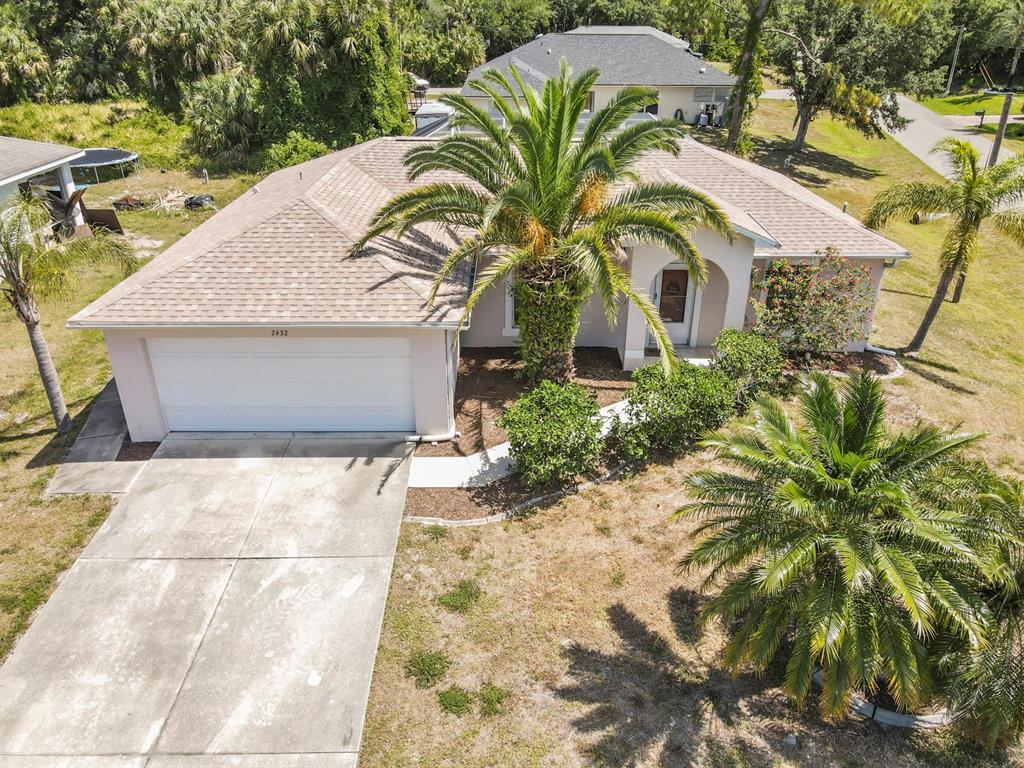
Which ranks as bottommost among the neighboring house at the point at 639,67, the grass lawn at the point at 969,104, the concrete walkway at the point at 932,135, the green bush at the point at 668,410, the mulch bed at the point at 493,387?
the mulch bed at the point at 493,387

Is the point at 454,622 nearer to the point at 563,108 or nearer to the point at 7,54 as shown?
the point at 563,108

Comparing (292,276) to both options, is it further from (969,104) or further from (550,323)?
(969,104)

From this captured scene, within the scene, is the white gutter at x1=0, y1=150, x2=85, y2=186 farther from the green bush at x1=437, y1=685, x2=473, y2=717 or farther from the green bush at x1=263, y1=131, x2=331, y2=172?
the green bush at x1=437, y1=685, x2=473, y2=717

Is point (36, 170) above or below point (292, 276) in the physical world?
above

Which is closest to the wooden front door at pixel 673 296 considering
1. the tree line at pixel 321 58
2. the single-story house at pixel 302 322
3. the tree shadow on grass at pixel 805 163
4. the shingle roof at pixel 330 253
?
the single-story house at pixel 302 322

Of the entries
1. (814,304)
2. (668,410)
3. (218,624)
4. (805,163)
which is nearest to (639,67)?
→ (805,163)

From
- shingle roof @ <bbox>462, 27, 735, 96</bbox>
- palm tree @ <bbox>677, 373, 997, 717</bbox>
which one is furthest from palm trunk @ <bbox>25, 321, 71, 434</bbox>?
shingle roof @ <bbox>462, 27, 735, 96</bbox>

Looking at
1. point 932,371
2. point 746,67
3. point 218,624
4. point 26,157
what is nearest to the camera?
point 218,624

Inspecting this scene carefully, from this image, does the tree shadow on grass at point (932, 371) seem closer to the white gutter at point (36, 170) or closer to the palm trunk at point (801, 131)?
the palm trunk at point (801, 131)
